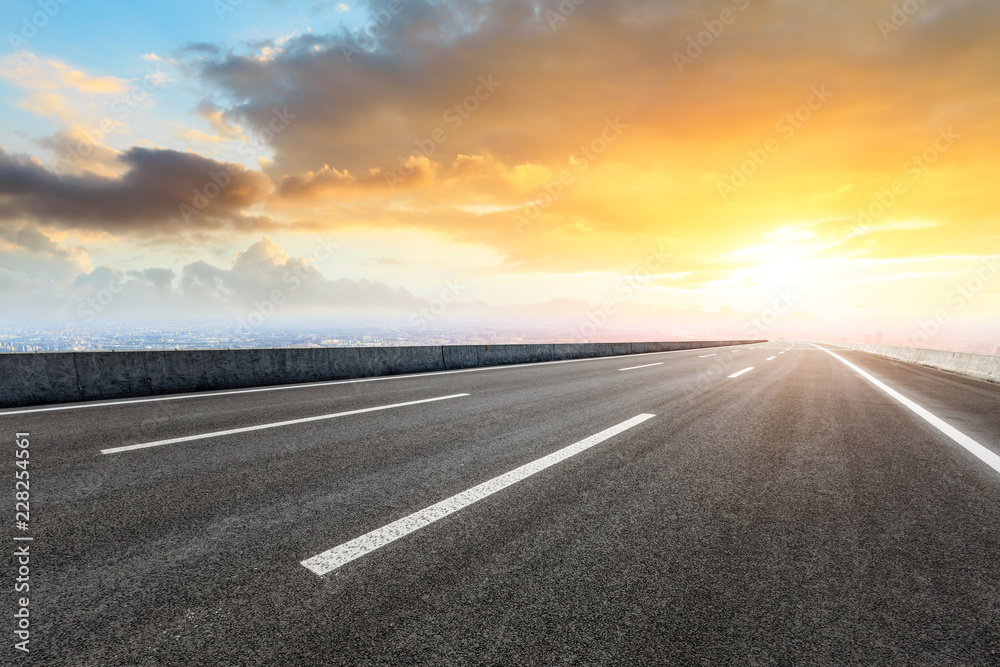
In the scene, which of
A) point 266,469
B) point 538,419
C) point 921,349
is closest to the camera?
point 266,469

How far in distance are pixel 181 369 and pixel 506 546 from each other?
839 centimetres

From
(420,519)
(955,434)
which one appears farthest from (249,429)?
(955,434)

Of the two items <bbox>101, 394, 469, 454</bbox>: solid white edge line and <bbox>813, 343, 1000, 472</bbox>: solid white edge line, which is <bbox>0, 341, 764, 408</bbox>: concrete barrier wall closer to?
<bbox>101, 394, 469, 454</bbox>: solid white edge line

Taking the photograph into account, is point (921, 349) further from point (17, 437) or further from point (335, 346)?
point (17, 437)

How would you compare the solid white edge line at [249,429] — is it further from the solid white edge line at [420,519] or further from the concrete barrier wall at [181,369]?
the concrete barrier wall at [181,369]

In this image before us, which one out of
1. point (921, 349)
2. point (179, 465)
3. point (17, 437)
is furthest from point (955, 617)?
point (921, 349)

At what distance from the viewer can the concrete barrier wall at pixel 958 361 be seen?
41.4ft

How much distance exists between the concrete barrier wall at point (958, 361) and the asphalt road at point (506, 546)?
11.5m

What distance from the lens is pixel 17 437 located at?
469cm

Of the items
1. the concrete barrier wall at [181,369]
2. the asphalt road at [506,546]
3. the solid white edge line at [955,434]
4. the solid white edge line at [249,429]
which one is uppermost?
the concrete barrier wall at [181,369]

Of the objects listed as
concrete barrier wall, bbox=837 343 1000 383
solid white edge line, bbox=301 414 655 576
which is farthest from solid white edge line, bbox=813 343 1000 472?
concrete barrier wall, bbox=837 343 1000 383

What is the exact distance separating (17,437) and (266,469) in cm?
327

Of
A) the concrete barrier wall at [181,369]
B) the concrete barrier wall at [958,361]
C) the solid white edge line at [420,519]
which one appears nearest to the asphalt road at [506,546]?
the solid white edge line at [420,519]

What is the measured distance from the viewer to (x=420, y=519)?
2740mm
